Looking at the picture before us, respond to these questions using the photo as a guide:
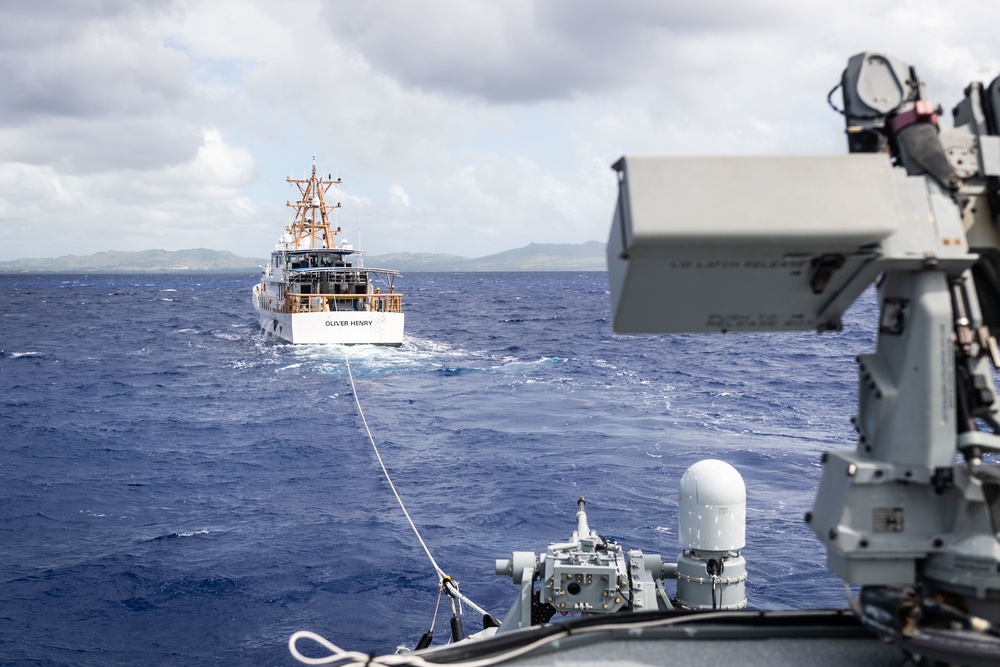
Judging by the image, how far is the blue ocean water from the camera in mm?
12008

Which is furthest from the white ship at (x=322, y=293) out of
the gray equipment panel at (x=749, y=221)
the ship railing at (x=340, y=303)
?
the gray equipment panel at (x=749, y=221)

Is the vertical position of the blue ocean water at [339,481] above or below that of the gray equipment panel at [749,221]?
below

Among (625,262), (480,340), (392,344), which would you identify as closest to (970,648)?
(625,262)

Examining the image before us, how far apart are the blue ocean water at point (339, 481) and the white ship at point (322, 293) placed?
2.40 meters

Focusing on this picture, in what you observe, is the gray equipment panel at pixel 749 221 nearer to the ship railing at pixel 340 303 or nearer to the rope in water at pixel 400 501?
the rope in water at pixel 400 501

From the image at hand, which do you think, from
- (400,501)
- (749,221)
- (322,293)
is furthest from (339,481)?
(322,293)

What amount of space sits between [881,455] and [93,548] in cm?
1402

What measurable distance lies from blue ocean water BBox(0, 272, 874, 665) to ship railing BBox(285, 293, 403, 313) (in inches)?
156

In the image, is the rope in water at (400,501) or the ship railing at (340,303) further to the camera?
the ship railing at (340,303)

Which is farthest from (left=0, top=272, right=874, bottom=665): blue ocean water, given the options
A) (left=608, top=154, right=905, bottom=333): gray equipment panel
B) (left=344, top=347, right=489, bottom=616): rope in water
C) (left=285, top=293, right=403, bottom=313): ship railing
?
(left=608, top=154, right=905, bottom=333): gray equipment panel

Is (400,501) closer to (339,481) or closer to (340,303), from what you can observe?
(339,481)

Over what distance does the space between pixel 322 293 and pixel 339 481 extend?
1138 inches

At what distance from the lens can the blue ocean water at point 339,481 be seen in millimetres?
12008

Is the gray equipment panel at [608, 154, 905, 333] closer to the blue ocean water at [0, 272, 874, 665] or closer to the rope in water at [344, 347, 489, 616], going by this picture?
the blue ocean water at [0, 272, 874, 665]
